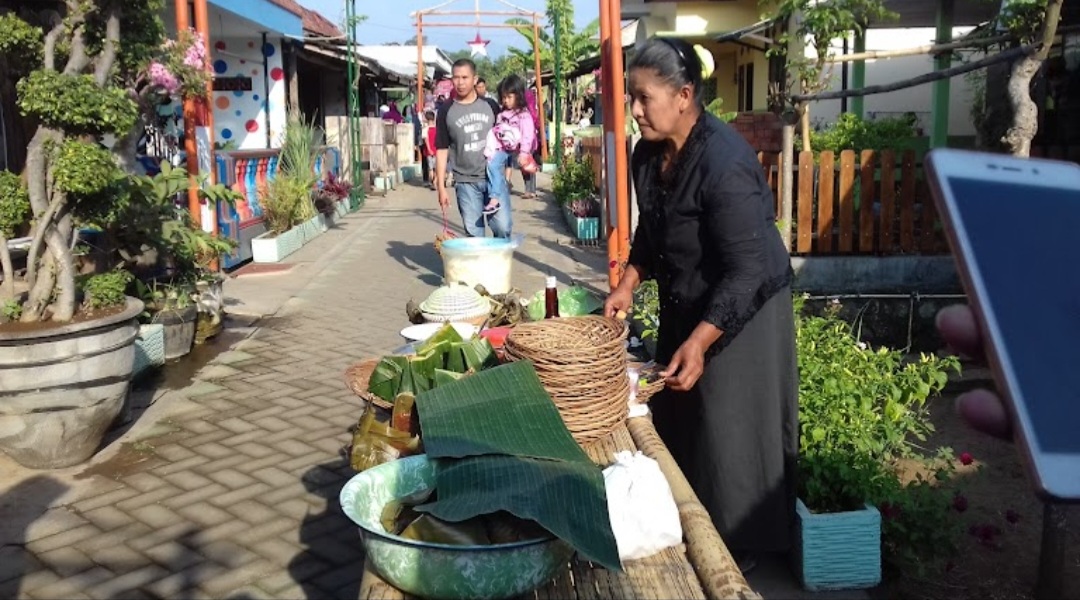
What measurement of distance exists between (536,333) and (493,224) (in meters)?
5.28

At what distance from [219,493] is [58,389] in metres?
0.96

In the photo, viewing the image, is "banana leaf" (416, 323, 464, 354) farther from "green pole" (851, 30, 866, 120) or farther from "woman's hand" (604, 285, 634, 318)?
"green pole" (851, 30, 866, 120)

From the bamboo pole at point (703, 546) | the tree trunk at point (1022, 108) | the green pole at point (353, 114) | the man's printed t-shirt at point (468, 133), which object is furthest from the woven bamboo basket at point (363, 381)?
the green pole at point (353, 114)

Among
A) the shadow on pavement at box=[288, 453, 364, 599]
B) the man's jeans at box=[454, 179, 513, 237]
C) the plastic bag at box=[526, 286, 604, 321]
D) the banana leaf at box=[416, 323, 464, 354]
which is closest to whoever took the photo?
the banana leaf at box=[416, 323, 464, 354]

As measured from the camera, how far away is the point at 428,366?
10.8ft

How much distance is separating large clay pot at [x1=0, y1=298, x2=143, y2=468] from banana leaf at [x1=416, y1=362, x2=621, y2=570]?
2.59m

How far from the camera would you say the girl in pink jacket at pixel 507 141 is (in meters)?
8.22

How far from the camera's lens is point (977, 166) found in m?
1.24

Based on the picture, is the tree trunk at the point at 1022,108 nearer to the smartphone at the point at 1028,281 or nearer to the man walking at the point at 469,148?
the man walking at the point at 469,148

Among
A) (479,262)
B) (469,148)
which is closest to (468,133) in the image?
(469,148)

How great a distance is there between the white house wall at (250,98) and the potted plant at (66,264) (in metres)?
9.15

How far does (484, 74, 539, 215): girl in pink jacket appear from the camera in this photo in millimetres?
8219

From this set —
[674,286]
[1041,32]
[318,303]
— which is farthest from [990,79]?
[674,286]

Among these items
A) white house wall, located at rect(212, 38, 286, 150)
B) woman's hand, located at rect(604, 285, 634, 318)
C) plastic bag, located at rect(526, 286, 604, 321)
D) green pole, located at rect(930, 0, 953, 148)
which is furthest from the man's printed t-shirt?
white house wall, located at rect(212, 38, 286, 150)
